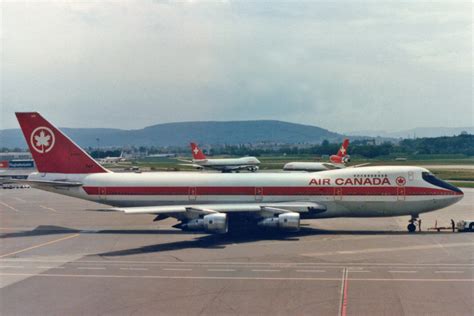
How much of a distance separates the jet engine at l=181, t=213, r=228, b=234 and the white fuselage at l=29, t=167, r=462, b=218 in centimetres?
552

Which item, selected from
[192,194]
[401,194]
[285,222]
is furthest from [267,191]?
[401,194]

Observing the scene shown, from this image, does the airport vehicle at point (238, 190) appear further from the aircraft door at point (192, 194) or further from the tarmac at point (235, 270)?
the tarmac at point (235, 270)

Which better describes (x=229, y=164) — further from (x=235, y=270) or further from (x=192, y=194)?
(x=235, y=270)

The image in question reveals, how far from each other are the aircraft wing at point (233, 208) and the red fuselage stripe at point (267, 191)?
111 centimetres

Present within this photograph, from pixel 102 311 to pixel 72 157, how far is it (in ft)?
89.8

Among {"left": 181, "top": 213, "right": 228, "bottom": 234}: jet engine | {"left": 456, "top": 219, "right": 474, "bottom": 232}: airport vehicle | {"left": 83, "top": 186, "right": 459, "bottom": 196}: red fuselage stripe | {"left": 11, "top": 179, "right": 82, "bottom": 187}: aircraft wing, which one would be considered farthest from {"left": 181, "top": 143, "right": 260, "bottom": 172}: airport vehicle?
{"left": 181, "top": 213, "right": 228, "bottom": 234}: jet engine

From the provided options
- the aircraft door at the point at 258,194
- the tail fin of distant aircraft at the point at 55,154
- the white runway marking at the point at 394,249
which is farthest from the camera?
the tail fin of distant aircraft at the point at 55,154

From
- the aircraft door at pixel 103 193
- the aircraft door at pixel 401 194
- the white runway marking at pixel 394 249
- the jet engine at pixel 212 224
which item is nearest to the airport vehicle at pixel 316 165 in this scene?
the aircraft door at pixel 401 194

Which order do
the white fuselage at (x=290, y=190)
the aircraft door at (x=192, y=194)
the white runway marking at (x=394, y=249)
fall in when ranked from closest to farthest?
the white runway marking at (x=394, y=249)
the white fuselage at (x=290, y=190)
the aircraft door at (x=192, y=194)

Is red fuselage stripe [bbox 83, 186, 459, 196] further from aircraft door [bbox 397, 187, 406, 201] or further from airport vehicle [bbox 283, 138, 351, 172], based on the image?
airport vehicle [bbox 283, 138, 351, 172]

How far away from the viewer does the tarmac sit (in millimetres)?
22000

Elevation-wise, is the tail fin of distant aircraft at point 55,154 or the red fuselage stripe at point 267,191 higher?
the tail fin of distant aircraft at point 55,154

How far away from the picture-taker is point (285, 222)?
39281 mm

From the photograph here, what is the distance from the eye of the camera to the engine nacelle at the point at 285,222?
3922cm
